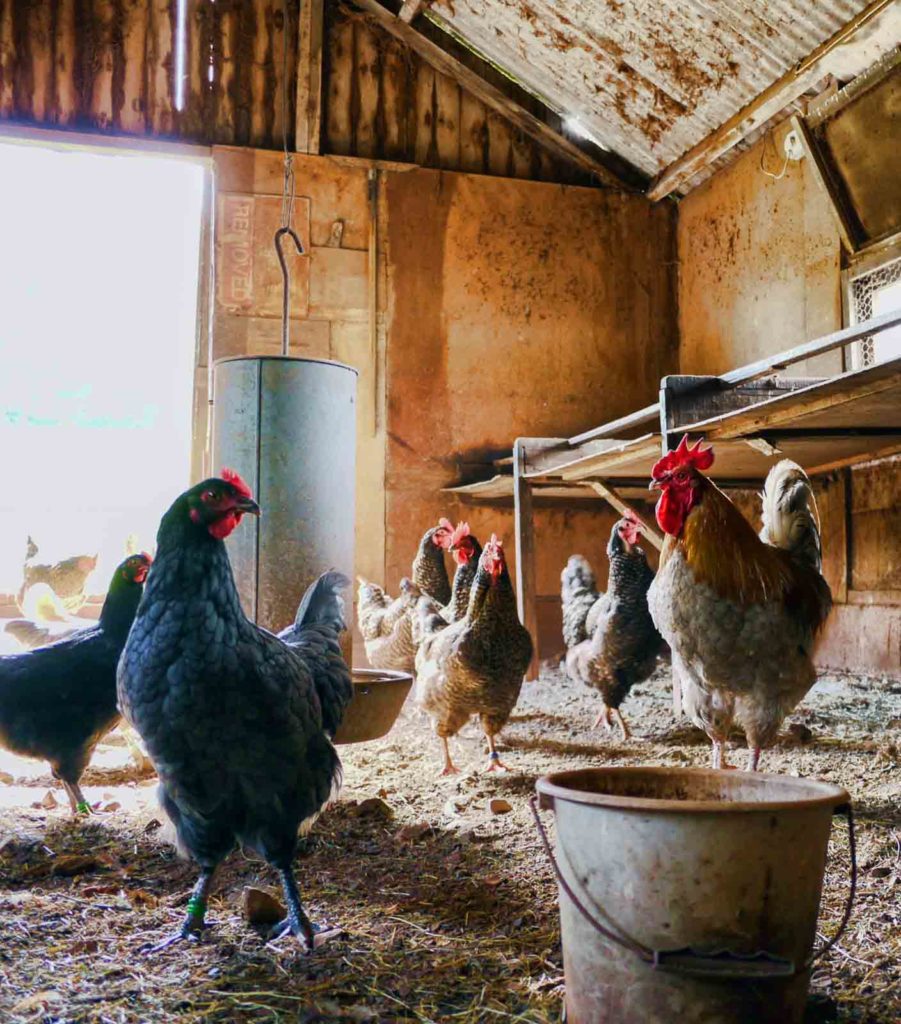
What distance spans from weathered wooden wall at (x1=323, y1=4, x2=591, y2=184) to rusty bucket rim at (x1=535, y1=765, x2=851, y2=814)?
9178mm

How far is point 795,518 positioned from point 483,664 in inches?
74.2

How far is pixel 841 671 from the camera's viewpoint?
8359 millimetres

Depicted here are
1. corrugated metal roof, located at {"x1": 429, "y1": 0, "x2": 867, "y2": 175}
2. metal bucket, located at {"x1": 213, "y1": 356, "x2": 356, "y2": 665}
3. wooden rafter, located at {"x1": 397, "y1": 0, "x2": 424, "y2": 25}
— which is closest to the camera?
metal bucket, located at {"x1": 213, "y1": 356, "x2": 356, "y2": 665}

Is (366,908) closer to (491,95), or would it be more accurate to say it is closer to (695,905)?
(695,905)

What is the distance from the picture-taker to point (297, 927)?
2.79 metres

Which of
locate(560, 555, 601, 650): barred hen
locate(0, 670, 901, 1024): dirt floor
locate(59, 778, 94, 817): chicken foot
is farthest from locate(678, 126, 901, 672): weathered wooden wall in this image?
locate(59, 778, 94, 817): chicken foot

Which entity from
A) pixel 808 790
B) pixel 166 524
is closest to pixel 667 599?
pixel 808 790

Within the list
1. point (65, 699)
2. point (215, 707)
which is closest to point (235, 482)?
point (215, 707)

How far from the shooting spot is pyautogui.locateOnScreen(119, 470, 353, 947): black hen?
8.98 feet

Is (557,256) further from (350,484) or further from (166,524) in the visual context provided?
(166,524)

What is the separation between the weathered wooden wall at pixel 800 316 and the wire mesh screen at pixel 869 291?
0.80ft

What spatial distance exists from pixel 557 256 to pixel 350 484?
21.5 ft

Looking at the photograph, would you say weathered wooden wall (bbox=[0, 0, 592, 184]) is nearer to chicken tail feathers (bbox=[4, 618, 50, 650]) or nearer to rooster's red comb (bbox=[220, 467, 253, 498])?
chicken tail feathers (bbox=[4, 618, 50, 650])

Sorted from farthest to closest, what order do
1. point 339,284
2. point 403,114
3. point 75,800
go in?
point 403,114 → point 339,284 → point 75,800
